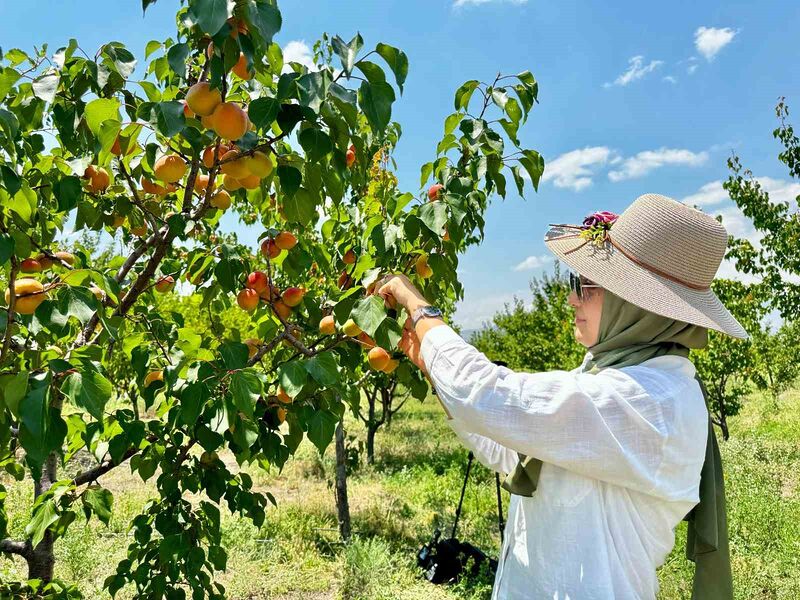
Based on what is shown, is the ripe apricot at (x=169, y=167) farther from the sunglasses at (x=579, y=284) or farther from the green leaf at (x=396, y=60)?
the sunglasses at (x=579, y=284)

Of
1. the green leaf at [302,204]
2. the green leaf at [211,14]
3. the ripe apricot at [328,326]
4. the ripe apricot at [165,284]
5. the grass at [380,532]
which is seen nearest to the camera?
the green leaf at [211,14]

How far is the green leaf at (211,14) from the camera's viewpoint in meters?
0.94

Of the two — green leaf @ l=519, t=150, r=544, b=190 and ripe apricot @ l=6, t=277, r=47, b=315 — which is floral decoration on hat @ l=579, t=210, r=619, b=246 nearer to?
green leaf @ l=519, t=150, r=544, b=190

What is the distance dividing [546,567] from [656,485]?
1.02ft

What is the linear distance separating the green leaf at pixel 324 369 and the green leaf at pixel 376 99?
50 cm

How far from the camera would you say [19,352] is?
5.19 feet

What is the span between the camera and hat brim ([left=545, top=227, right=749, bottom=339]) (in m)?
1.29

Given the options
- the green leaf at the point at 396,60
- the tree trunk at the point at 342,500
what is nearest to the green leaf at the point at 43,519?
the green leaf at the point at 396,60

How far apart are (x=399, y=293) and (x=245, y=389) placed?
0.42 metres

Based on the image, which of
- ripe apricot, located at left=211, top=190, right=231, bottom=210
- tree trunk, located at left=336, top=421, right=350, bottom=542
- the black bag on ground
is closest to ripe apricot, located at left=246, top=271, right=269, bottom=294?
ripe apricot, located at left=211, top=190, right=231, bottom=210

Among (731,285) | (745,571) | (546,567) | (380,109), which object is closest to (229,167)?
(380,109)

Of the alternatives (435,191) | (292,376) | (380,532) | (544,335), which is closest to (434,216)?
(435,191)

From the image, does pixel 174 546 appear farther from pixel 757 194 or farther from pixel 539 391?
pixel 757 194

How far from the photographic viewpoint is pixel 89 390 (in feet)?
3.63
